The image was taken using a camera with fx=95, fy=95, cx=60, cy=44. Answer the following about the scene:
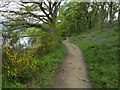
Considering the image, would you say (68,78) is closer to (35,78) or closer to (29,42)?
(35,78)

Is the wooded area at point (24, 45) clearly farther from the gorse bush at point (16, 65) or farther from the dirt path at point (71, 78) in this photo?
the dirt path at point (71, 78)

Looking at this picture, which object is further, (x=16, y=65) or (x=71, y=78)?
(x=71, y=78)

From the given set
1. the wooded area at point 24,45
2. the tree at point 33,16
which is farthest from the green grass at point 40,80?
the tree at point 33,16

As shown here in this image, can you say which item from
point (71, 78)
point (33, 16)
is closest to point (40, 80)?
point (71, 78)

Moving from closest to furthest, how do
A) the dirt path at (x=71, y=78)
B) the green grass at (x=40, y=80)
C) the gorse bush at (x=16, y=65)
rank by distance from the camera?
the green grass at (x=40, y=80) < the gorse bush at (x=16, y=65) < the dirt path at (x=71, y=78)

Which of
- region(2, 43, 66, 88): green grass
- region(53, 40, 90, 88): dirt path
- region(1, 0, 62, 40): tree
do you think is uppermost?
region(1, 0, 62, 40): tree

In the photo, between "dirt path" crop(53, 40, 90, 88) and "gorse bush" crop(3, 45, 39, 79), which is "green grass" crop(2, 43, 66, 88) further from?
"dirt path" crop(53, 40, 90, 88)

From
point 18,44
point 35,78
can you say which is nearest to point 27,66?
point 35,78

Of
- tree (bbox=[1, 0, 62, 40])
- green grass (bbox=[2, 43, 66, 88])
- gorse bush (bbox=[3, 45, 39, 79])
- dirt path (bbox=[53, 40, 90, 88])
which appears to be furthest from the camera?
tree (bbox=[1, 0, 62, 40])

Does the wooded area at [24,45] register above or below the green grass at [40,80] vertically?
above

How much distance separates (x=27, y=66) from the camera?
4.50 metres

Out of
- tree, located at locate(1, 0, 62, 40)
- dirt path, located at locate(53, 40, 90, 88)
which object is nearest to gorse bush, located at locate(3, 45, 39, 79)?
dirt path, located at locate(53, 40, 90, 88)

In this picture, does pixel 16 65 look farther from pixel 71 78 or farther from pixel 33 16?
pixel 33 16

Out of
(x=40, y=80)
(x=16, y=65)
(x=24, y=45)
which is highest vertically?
(x=24, y=45)
